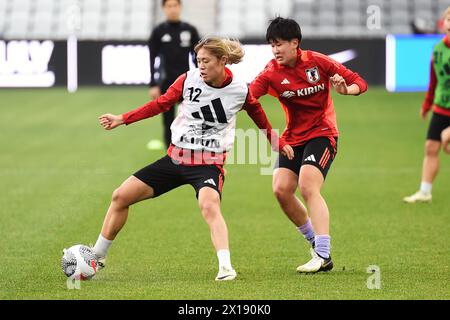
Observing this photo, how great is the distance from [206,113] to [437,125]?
4998 mm

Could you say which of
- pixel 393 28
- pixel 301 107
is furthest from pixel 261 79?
pixel 393 28

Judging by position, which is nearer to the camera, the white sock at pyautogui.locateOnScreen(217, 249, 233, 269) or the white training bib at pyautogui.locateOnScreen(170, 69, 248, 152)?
the white sock at pyautogui.locateOnScreen(217, 249, 233, 269)

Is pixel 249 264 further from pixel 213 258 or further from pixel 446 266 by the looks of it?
pixel 446 266

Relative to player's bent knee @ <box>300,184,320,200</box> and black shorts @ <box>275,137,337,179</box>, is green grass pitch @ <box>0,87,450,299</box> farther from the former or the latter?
black shorts @ <box>275,137,337,179</box>

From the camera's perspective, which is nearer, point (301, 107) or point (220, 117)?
point (220, 117)

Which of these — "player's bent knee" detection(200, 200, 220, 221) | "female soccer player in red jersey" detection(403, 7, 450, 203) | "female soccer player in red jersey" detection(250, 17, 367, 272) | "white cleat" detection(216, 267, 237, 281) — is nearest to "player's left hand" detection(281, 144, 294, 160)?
"female soccer player in red jersey" detection(250, 17, 367, 272)

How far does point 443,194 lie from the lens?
12641mm

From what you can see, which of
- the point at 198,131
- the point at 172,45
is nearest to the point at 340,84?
the point at 198,131

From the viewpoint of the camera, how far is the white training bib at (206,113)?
25.3ft

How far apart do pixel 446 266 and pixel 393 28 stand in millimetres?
21183

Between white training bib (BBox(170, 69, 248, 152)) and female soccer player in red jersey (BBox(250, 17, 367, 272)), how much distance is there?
448mm

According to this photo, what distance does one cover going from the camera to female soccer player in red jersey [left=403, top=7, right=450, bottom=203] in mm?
11789
